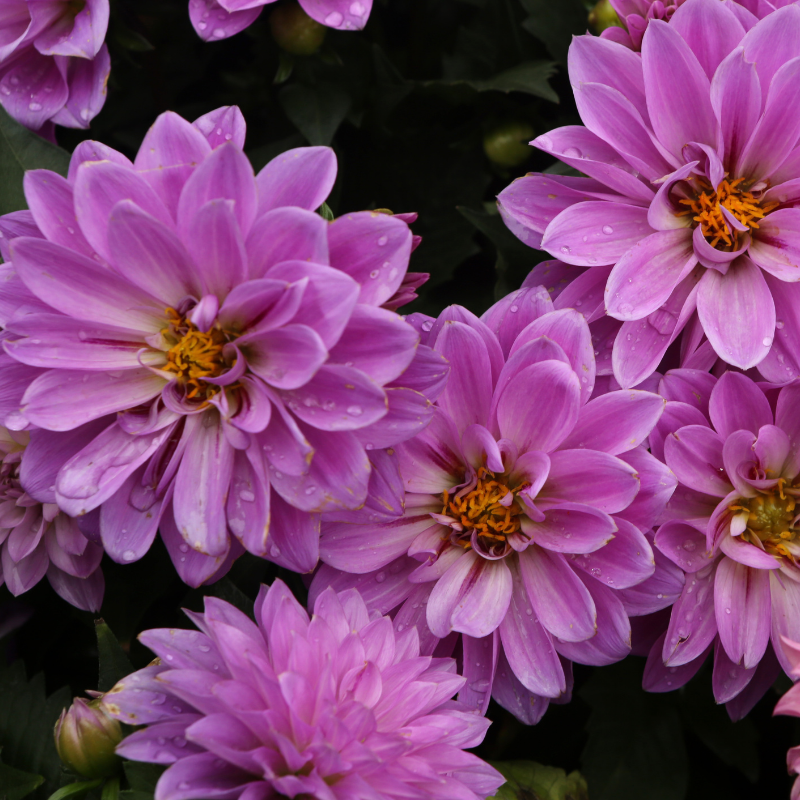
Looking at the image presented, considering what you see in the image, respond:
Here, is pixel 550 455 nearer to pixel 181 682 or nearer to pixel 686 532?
pixel 686 532

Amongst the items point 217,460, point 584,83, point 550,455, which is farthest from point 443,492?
point 584,83

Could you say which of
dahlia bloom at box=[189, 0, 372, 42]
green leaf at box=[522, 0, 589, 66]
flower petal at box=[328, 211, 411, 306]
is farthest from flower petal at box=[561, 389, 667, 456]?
green leaf at box=[522, 0, 589, 66]

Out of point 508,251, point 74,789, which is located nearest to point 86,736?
point 74,789

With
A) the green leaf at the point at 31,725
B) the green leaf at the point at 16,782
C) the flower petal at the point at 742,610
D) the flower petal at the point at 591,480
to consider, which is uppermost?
the flower petal at the point at 591,480

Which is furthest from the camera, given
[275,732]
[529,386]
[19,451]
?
[19,451]

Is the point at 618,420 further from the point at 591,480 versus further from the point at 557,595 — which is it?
the point at 557,595

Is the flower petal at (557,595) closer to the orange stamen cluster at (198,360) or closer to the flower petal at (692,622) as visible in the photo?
the flower petal at (692,622)

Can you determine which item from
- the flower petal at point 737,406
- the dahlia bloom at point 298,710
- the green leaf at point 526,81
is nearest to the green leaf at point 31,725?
the dahlia bloom at point 298,710
